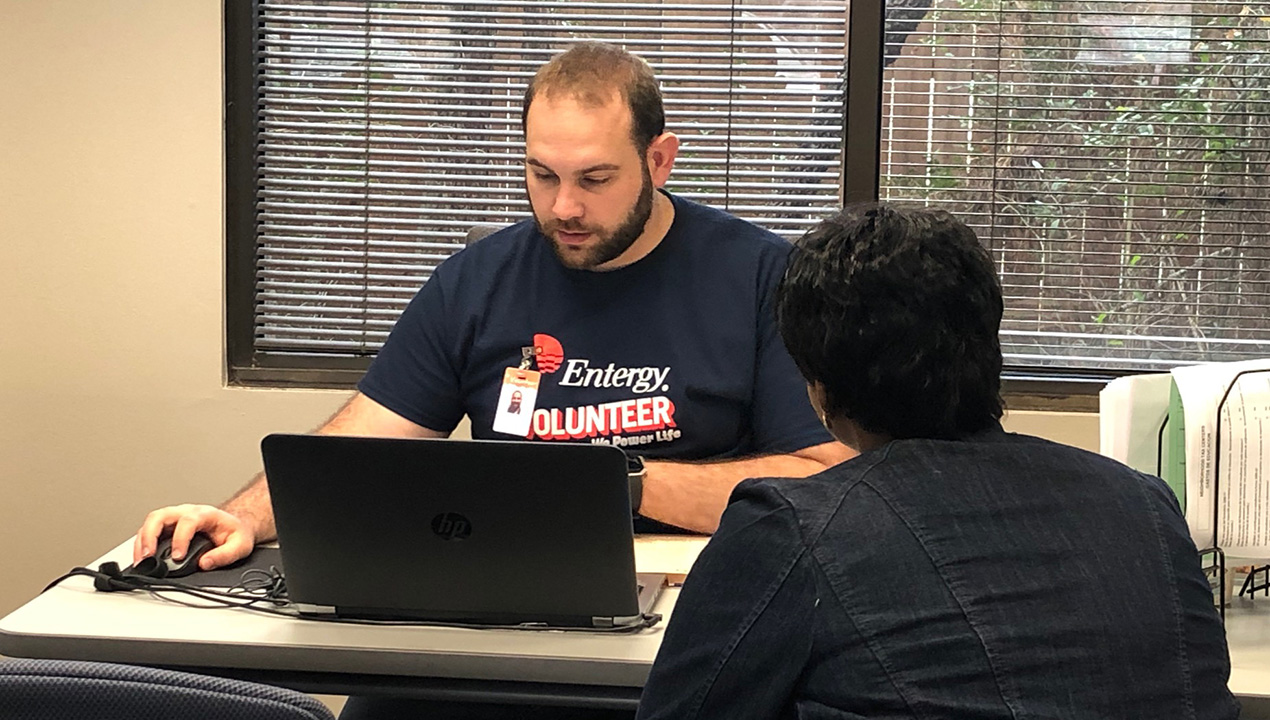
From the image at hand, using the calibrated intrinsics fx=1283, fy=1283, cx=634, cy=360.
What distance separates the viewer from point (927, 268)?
1.08 meters

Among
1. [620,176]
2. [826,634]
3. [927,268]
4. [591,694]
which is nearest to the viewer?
[826,634]

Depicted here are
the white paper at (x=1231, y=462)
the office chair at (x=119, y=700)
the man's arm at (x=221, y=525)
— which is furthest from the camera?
the man's arm at (x=221, y=525)

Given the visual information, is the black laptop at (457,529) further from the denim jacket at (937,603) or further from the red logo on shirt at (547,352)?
the red logo on shirt at (547,352)

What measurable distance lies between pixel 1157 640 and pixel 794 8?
2.07 meters

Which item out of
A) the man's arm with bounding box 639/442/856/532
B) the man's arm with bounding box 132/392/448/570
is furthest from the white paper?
the man's arm with bounding box 132/392/448/570

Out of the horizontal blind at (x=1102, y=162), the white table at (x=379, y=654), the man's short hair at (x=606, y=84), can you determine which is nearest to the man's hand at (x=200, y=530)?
the white table at (x=379, y=654)

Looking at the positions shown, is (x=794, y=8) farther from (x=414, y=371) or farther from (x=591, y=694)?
(x=591, y=694)

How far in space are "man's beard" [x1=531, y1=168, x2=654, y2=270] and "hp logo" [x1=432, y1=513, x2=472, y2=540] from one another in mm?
788

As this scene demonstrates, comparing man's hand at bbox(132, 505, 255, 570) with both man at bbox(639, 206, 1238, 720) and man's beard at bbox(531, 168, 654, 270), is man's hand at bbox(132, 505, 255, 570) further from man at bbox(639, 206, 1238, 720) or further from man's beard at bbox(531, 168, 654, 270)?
man at bbox(639, 206, 1238, 720)

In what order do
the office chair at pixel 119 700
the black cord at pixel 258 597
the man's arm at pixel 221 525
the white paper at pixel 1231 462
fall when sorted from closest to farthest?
the office chair at pixel 119 700 → the black cord at pixel 258 597 → the white paper at pixel 1231 462 → the man's arm at pixel 221 525

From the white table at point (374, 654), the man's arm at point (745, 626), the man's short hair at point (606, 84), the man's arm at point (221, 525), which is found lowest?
the white table at point (374, 654)

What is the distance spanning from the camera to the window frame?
Result: 2.78 metres

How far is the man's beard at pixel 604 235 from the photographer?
2020mm

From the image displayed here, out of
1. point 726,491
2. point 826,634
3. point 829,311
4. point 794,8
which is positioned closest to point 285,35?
point 794,8
